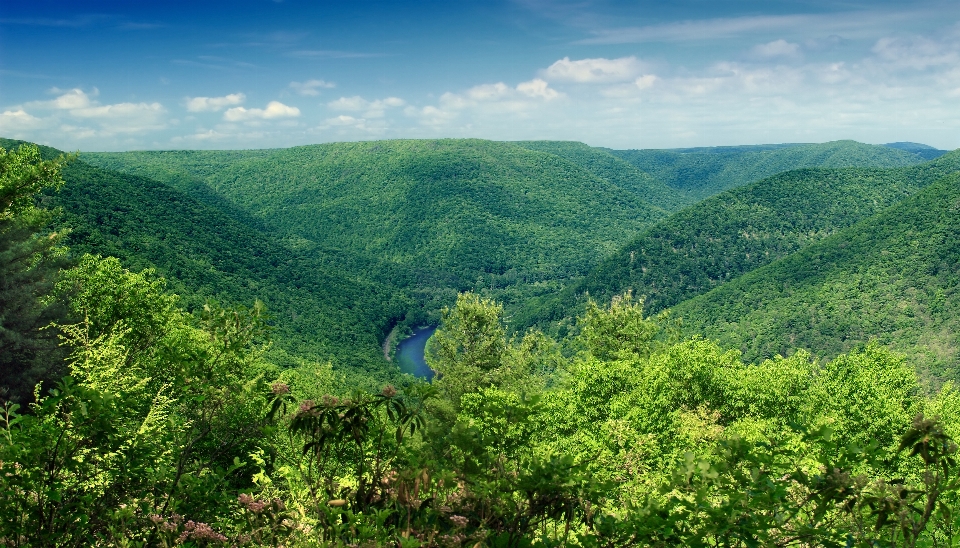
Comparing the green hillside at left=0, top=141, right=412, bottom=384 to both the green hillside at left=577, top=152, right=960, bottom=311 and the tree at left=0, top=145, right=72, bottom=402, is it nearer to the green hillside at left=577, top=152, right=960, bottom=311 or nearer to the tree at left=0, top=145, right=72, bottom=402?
the tree at left=0, top=145, right=72, bottom=402

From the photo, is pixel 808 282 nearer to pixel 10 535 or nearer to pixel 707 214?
pixel 707 214

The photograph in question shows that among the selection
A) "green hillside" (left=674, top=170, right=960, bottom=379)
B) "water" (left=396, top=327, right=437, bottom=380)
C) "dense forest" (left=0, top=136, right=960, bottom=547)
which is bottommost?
"water" (left=396, top=327, right=437, bottom=380)

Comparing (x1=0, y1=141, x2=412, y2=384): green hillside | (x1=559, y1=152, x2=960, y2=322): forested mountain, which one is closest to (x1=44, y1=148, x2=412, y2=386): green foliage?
(x1=0, y1=141, x2=412, y2=384): green hillside

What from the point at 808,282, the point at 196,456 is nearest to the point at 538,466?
the point at 196,456

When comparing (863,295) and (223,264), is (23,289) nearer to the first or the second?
(223,264)

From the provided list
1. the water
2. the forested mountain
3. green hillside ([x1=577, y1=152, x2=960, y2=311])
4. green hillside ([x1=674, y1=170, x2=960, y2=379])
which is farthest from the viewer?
green hillside ([x1=577, y1=152, x2=960, y2=311])

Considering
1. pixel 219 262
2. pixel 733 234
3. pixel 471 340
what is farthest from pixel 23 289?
pixel 733 234

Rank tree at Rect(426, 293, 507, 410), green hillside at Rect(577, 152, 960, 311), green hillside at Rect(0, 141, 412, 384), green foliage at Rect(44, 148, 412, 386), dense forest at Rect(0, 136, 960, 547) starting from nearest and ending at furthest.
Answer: dense forest at Rect(0, 136, 960, 547) < tree at Rect(426, 293, 507, 410) < green foliage at Rect(44, 148, 412, 386) < green hillside at Rect(0, 141, 412, 384) < green hillside at Rect(577, 152, 960, 311)
